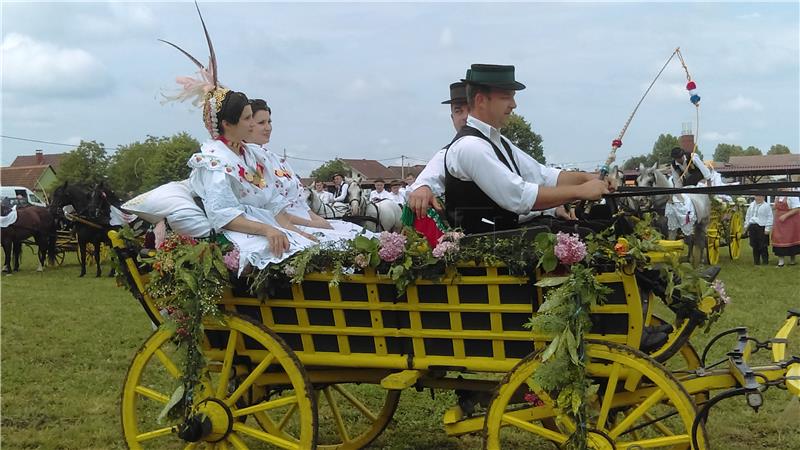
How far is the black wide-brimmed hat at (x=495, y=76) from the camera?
140 inches

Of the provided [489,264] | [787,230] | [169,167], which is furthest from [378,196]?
[489,264]

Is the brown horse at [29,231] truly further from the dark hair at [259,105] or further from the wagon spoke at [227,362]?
the wagon spoke at [227,362]

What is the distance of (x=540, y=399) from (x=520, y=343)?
0.79 ft

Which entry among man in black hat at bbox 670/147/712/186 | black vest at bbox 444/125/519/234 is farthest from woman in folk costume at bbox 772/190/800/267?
black vest at bbox 444/125/519/234

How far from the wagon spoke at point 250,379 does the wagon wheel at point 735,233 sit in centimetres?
1336

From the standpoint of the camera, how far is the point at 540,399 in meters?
3.08

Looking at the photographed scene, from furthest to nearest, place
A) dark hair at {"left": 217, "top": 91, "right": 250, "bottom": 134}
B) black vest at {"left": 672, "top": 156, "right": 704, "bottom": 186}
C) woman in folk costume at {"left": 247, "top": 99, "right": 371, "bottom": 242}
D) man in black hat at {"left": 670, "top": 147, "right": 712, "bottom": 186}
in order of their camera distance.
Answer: black vest at {"left": 672, "top": 156, "right": 704, "bottom": 186}
man in black hat at {"left": 670, "top": 147, "right": 712, "bottom": 186}
woman in folk costume at {"left": 247, "top": 99, "right": 371, "bottom": 242}
dark hair at {"left": 217, "top": 91, "right": 250, "bottom": 134}

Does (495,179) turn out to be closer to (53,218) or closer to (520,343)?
(520,343)


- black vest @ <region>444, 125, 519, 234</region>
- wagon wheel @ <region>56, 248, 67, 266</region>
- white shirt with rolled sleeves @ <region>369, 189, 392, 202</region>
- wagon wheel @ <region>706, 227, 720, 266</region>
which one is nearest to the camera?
black vest @ <region>444, 125, 519, 234</region>

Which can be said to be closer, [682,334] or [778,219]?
[682,334]

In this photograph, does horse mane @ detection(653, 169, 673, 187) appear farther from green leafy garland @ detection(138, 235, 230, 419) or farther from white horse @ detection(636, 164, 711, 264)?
green leafy garland @ detection(138, 235, 230, 419)

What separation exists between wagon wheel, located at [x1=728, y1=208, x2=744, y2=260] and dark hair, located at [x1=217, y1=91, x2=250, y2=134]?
13.1 meters

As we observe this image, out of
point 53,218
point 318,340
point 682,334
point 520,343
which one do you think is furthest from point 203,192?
point 53,218

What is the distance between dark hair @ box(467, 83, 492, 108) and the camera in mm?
3629
